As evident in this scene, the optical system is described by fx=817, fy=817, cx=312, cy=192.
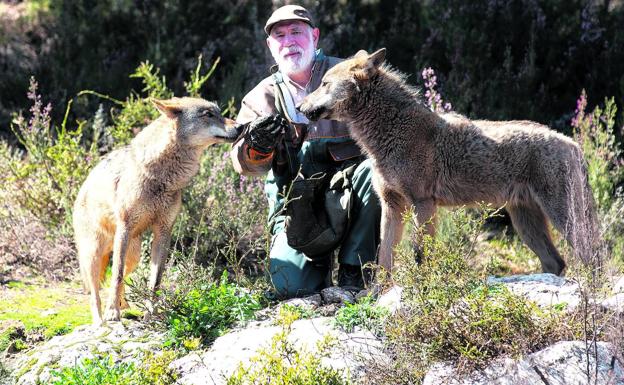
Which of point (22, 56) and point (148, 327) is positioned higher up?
point (22, 56)

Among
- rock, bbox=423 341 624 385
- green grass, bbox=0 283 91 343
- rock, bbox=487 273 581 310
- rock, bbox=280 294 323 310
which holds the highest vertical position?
rock, bbox=487 273 581 310

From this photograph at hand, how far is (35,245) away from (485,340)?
15.1ft

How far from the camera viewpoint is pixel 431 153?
18.6 feet

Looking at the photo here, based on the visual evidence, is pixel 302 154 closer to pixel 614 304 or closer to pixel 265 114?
pixel 265 114

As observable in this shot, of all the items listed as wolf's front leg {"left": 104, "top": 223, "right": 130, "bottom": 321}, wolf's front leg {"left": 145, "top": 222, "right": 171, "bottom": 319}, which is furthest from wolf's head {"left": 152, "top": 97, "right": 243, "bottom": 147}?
wolf's front leg {"left": 104, "top": 223, "right": 130, "bottom": 321}

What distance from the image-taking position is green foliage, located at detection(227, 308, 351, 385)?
3908 millimetres

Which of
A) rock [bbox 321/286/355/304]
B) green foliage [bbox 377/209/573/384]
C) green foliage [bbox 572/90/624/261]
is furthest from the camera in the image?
green foliage [bbox 572/90/624/261]

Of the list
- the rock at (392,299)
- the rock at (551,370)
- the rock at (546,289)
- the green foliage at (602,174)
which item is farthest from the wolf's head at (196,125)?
the green foliage at (602,174)

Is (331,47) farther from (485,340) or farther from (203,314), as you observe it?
(485,340)

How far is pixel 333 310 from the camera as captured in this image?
→ 5.12 metres

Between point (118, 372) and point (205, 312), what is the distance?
0.67m

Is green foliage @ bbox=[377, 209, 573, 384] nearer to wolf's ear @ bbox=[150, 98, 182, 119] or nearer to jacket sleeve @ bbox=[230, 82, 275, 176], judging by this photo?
jacket sleeve @ bbox=[230, 82, 275, 176]

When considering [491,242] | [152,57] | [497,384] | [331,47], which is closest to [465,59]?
[331,47]

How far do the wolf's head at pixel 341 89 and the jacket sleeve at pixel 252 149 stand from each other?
58cm
